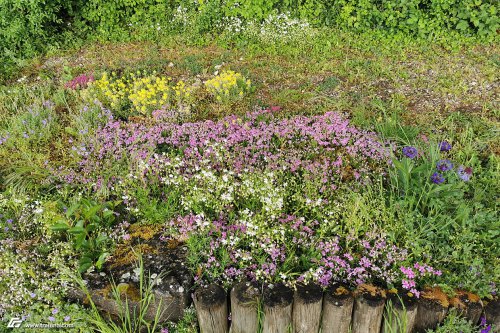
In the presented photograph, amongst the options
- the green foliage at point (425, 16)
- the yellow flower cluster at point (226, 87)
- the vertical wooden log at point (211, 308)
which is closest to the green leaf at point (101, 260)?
the vertical wooden log at point (211, 308)

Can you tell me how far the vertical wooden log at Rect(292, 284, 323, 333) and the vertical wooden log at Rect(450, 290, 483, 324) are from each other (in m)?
1.01

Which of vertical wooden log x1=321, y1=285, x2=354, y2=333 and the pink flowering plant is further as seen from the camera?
the pink flowering plant

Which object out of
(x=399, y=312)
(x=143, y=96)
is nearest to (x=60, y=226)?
(x=143, y=96)

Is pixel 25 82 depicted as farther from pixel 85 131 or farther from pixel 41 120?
pixel 85 131

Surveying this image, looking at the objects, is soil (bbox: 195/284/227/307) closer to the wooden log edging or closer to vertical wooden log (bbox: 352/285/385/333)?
the wooden log edging

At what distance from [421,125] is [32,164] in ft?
15.4

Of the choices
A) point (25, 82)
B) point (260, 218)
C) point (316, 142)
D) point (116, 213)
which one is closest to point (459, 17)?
point (316, 142)

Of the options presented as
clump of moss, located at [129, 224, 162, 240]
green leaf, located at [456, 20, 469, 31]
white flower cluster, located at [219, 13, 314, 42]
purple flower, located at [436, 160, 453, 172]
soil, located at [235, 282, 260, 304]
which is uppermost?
green leaf, located at [456, 20, 469, 31]

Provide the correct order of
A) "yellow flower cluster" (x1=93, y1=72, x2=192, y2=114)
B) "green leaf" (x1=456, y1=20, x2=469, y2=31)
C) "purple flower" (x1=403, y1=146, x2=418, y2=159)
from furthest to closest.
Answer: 1. "green leaf" (x1=456, y1=20, x2=469, y2=31)
2. "yellow flower cluster" (x1=93, y1=72, x2=192, y2=114)
3. "purple flower" (x1=403, y1=146, x2=418, y2=159)

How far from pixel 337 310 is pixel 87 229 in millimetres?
2244

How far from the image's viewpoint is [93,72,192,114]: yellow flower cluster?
5.89 metres

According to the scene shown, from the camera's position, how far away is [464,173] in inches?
170

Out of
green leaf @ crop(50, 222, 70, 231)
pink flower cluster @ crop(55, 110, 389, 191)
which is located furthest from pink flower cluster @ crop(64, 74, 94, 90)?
green leaf @ crop(50, 222, 70, 231)

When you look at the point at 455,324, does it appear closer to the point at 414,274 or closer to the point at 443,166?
the point at 414,274
